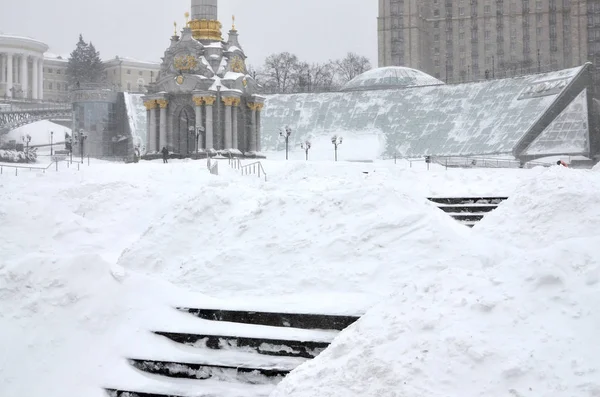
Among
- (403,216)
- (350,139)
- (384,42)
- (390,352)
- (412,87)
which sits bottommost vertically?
(390,352)

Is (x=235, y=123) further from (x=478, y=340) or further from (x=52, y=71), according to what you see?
(x=52, y=71)

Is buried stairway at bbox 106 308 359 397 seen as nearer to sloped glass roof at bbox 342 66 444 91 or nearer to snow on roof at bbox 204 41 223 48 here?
snow on roof at bbox 204 41 223 48

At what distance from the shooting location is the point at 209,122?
139 feet

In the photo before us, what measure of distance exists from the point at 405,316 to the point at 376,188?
20.6 ft

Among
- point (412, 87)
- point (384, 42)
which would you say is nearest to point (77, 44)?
point (384, 42)

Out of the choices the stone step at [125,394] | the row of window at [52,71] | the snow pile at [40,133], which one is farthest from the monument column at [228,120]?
the row of window at [52,71]

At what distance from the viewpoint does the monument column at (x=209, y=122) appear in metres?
42.1

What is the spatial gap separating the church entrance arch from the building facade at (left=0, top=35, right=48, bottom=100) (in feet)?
171

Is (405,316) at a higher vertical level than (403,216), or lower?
lower

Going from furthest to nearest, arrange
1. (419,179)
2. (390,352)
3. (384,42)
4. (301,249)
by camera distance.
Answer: (384,42)
(419,179)
(301,249)
(390,352)

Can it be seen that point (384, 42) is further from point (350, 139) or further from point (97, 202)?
point (97, 202)

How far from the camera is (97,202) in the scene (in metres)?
21.2

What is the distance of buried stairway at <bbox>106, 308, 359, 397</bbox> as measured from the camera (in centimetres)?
976

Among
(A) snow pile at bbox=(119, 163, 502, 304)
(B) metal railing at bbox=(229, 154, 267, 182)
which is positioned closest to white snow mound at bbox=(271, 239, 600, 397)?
(A) snow pile at bbox=(119, 163, 502, 304)
